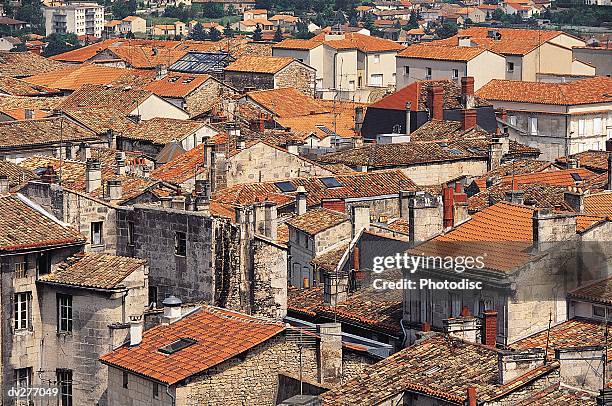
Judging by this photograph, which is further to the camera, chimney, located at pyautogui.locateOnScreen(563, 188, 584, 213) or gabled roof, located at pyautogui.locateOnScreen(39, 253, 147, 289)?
chimney, located at pyautogui.locateOnScreen(563, 188, 584, 213)

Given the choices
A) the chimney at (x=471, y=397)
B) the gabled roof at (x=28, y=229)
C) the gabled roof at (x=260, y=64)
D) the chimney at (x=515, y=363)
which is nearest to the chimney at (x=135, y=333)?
the gabled roof at (x=28, y=229)

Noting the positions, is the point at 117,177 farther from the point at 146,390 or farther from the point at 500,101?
the point at 500,101

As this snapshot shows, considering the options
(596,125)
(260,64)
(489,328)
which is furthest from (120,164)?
(260,64)

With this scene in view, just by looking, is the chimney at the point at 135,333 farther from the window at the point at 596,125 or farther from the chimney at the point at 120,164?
the window at the point at 596,125

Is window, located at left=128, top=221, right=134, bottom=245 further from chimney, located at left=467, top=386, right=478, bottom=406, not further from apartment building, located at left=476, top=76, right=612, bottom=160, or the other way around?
apartment building, located at left=476, top=76, right=612, bottom=160

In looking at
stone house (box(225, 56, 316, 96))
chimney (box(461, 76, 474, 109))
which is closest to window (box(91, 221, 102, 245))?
chimney (box(461, 76, 474, 109))

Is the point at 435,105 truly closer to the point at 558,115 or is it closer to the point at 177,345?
the point at 558,115

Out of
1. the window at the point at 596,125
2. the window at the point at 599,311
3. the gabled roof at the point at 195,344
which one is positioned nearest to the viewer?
the gabled roof at the point at 195,344
